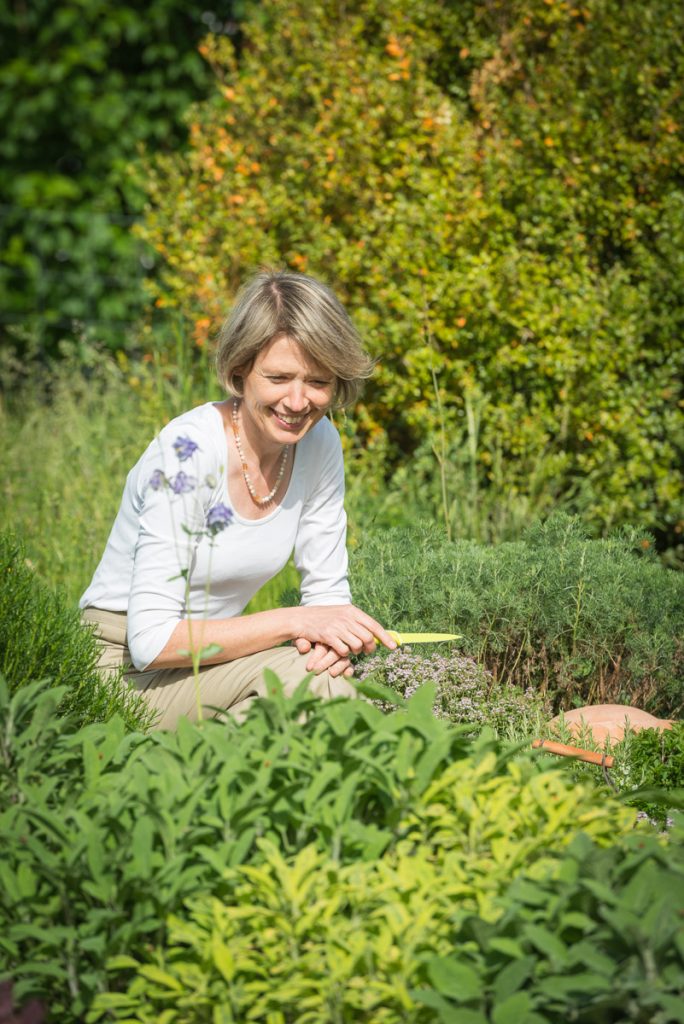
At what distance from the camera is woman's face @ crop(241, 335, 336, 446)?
288 centimetres

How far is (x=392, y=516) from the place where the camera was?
16.0 ft

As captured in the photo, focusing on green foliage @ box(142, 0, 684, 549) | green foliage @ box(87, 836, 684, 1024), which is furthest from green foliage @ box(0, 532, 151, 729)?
green foliage @ box(142, 0, 684, 549)

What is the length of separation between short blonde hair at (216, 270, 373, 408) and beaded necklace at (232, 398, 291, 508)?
7 centimetres

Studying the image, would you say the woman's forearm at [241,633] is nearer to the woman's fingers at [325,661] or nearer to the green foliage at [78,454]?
the woman's fingers at [325,661]

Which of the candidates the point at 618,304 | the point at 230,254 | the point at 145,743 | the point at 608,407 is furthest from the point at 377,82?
the point at 145,743

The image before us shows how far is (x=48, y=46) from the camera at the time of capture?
27.2ft

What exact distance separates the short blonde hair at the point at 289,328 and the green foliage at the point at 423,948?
57.1 inches

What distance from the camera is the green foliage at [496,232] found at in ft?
16.3

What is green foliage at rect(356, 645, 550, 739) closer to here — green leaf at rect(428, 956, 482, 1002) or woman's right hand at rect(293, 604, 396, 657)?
woman's right hand at rect(293, 604, 396, 657)

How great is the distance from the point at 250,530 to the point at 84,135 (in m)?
6.21

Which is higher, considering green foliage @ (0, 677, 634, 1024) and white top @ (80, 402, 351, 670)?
white top @ (80, 402, 351, 670)

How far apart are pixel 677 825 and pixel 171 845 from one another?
86 centimetres

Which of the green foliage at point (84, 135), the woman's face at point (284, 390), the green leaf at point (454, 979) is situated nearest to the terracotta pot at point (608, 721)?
the woman's face at point (284, 390)

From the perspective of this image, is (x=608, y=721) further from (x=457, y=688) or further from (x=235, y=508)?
(x=235, y=508)
